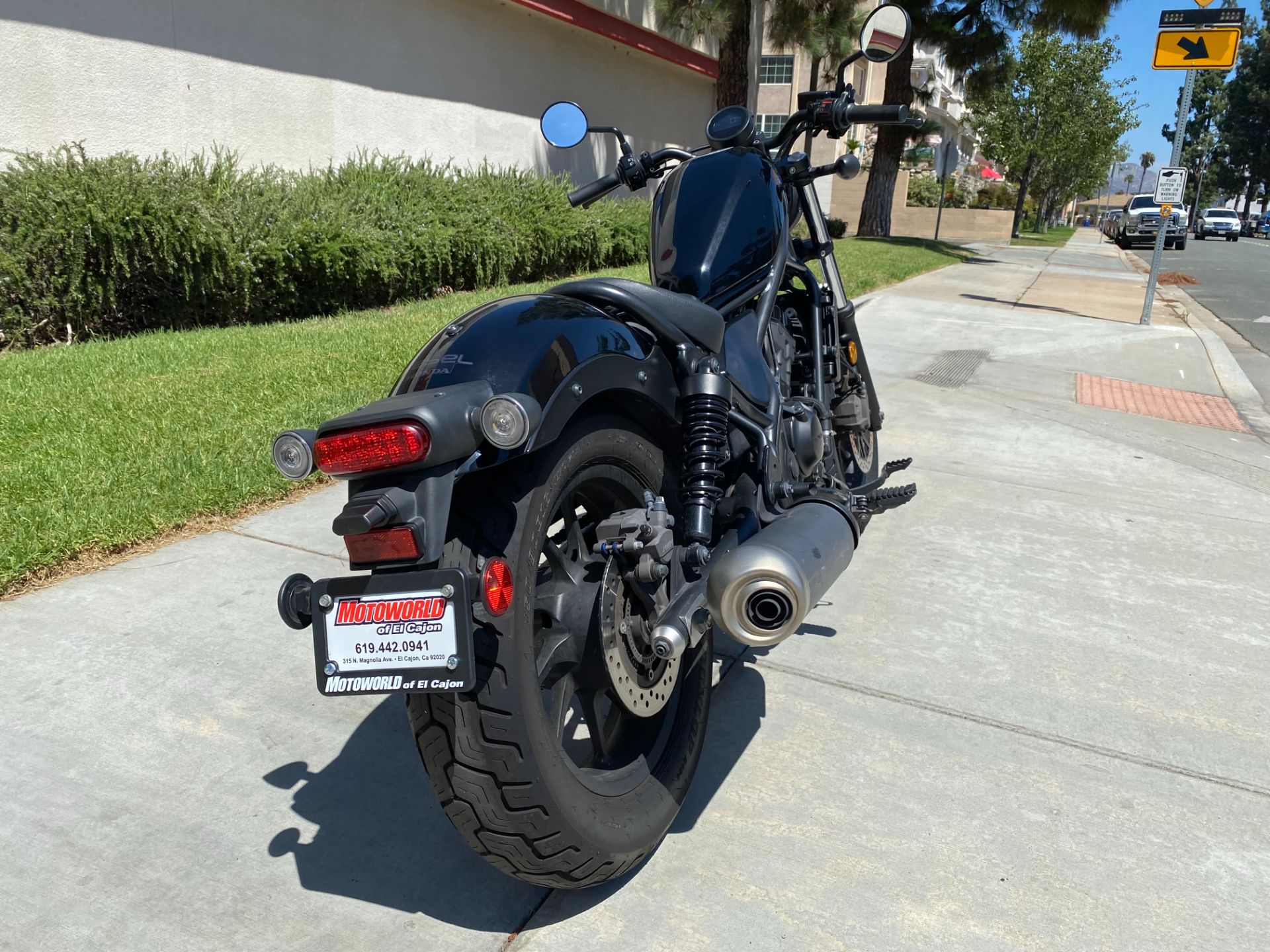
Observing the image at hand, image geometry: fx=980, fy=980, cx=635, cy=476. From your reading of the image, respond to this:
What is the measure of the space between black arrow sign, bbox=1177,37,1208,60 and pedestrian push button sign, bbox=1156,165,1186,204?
78.4 inches

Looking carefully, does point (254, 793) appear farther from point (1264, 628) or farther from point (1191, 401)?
point (1191, 401)

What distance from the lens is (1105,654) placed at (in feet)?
11.5

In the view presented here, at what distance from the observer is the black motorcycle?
71.3 inches

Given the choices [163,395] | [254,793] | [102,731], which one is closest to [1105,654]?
[254,793]

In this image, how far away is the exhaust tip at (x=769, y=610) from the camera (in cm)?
213

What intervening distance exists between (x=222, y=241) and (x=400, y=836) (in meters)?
6.53

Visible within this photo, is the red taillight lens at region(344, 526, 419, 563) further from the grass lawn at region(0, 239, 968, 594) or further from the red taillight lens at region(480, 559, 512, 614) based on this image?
the grass lawn at region(0, 239, 968, 594)

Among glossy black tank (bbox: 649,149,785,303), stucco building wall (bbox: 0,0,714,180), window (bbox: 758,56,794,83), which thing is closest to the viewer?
glossy black tank (bbox: 649,149,785,303)

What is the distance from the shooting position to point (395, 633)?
1793mm

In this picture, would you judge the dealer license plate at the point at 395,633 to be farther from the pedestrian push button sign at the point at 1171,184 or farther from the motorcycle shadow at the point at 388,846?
the pedestrian push button sign at the point at 1171,184

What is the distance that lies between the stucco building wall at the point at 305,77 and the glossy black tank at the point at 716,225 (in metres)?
7.87

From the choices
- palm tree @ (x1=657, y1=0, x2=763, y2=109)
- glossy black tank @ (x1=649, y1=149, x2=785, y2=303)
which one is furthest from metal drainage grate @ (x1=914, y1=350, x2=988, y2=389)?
palm tree @ (x1=657, y1=0, x2=763, y2=109)

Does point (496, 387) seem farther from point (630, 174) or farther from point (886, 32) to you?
point (886, 32)

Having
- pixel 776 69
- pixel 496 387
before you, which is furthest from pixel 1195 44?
pixel 776 69
